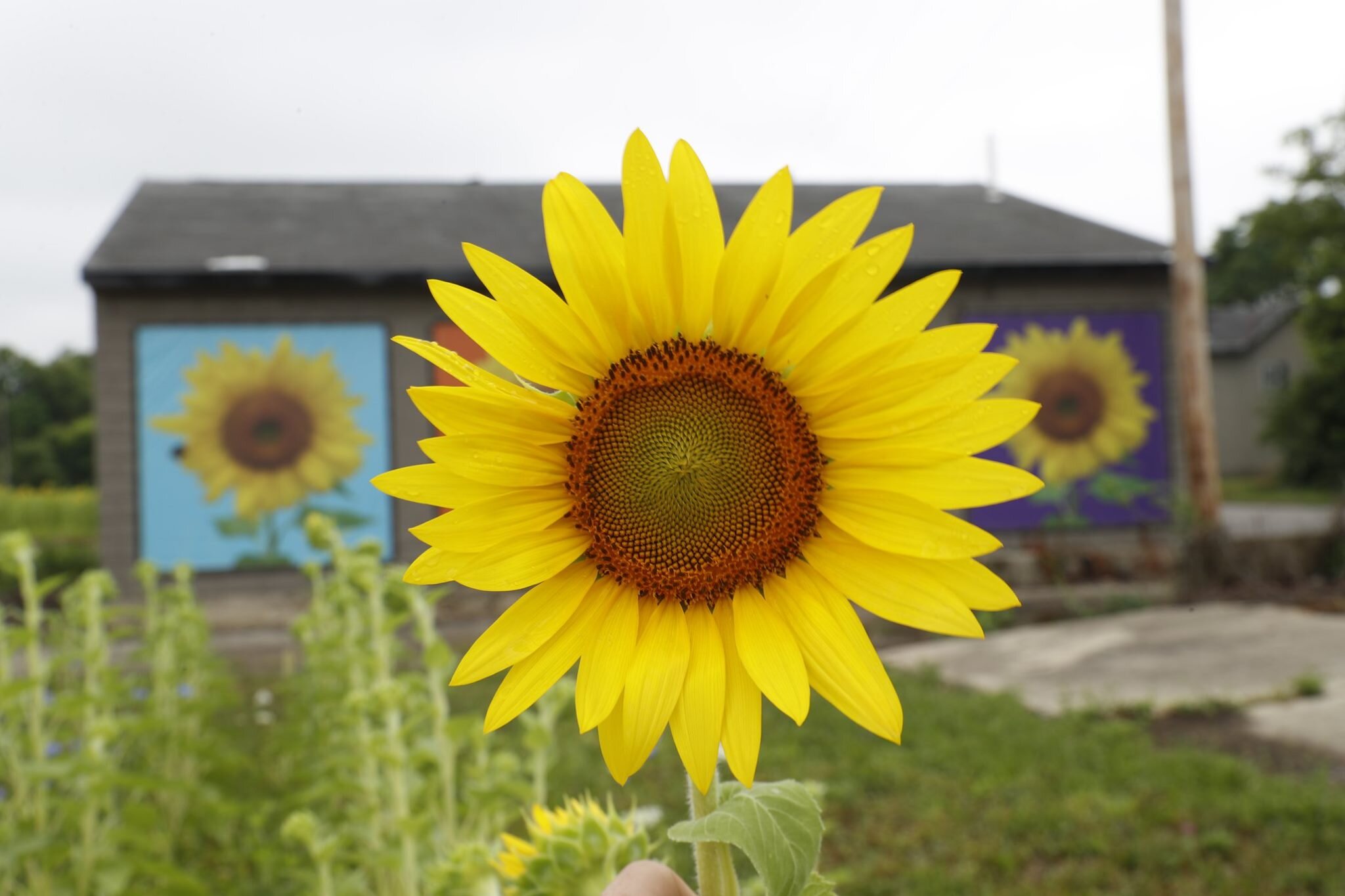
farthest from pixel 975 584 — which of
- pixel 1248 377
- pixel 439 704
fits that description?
pixel 1248 377

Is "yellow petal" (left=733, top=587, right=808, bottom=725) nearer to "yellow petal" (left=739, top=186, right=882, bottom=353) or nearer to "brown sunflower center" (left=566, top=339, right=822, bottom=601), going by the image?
"brown sunflower center" (left=566, top=339, right=822, bottom=601)

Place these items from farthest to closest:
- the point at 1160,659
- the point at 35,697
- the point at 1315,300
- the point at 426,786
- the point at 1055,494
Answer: the point at 1315,300 < the point at 1055,494 < the point at 1160,659 < the point at 35,697 < the point at 426,786

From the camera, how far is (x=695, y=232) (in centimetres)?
68

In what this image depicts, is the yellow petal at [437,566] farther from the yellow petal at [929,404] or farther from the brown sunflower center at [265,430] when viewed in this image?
the brown sunflower center at [265,430]

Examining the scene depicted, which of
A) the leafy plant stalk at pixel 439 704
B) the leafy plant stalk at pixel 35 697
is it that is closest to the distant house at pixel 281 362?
the leafy plant stalk at pixel 35 697

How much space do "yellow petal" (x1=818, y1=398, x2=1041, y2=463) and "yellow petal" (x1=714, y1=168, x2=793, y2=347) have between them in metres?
0.12

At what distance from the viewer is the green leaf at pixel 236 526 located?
11.3m

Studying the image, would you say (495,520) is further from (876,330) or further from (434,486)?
(876,330)

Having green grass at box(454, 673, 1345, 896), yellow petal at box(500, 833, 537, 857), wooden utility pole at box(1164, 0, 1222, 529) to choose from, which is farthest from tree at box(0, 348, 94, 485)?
yellow petal at box(500, 833, 537, 857)

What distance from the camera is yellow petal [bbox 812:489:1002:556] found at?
2.09ft

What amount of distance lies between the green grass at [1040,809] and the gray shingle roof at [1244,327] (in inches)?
1413

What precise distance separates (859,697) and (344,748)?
2.99 m

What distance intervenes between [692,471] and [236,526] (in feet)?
38.3

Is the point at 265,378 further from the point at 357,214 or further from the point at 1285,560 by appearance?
the point at 1285,560
